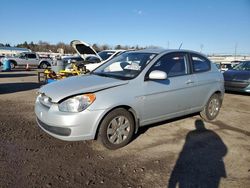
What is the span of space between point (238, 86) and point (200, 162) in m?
7.30

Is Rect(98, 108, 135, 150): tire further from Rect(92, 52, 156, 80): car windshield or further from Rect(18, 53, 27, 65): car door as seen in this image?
Rect(18, 53, 27, 65): car door

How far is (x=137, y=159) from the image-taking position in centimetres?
388

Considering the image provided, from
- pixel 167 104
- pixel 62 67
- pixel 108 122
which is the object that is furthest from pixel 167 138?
pixel 62 67

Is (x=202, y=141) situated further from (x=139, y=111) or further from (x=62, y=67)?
(x=62, y=67)

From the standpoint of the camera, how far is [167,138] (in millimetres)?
4832

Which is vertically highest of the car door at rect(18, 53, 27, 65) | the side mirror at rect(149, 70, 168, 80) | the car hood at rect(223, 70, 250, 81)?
the car door at rect(18, 53, 27, 65)

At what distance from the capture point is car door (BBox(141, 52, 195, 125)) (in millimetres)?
4539

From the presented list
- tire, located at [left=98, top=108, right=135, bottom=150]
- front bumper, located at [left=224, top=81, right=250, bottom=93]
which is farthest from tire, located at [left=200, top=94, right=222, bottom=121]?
front bumper, located at [left=224, top=81, right=250, bottom=93]

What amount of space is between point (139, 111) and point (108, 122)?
66 cm

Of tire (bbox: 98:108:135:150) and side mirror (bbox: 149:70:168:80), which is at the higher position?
side mirror (bbox: 149:70:168:80)

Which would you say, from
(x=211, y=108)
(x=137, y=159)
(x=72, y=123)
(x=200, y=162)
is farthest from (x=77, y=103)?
(x=211, y=108)

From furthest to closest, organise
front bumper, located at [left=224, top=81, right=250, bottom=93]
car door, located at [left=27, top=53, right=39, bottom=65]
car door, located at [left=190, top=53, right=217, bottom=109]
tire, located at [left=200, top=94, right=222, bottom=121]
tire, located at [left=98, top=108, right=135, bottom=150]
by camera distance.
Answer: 1. car door, located at [left=27, top=53, right=39, bottom=65]
2. front bumper, located at [left=224, top=81, right=250, bottom=93]
3. tire, located at [left=200, top=94, right=222, bottom=121]
4. car door, located at [left=190, top=53, right=217, bottom=109]
5. tire, located at [left=98, top=108, right=135, bottom=150]

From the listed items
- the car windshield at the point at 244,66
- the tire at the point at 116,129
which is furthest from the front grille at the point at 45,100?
the car windshield at the point at 244,66

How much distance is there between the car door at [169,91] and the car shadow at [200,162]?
2.15 feet
